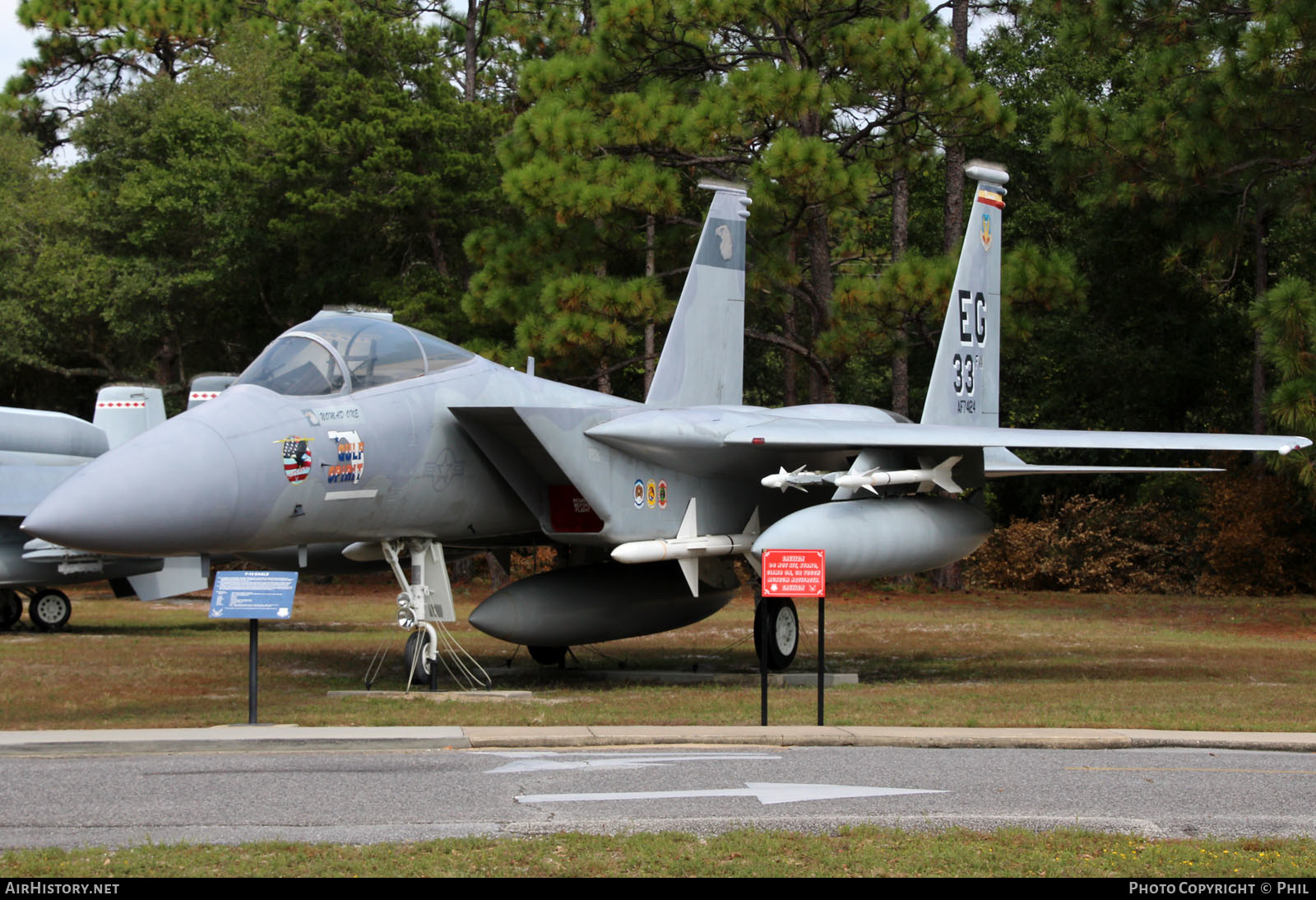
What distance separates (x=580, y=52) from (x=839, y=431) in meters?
17.2

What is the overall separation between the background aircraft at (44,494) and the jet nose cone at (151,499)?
10049mm

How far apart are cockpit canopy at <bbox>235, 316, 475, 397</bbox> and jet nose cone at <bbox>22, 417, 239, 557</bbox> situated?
1162mm

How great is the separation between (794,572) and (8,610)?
622 inches

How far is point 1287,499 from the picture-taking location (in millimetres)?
27719

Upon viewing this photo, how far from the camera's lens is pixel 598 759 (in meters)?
9.28

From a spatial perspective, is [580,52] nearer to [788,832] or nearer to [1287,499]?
[1287,499]

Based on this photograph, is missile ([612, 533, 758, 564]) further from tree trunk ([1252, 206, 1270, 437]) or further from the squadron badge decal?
tree trunk ([1252, 206, 1270, 437])

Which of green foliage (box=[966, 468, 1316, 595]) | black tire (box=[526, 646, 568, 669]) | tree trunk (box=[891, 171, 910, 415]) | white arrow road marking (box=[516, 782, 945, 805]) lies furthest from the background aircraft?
green foliage (box=[966, 468, 1316, 595])

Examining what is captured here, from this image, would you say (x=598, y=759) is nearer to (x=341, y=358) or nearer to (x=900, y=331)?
(x=341, y=358)

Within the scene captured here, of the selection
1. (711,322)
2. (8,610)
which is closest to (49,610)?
(8,610)

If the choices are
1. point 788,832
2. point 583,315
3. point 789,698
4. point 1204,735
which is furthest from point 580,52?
point 788,832

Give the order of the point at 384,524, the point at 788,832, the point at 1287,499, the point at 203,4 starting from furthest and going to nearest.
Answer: the point at 203,4
the point at 1287,499
the point at 384,524
the point at 788,832

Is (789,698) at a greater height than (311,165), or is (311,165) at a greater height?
(311,165)

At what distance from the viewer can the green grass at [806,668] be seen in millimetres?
11672
